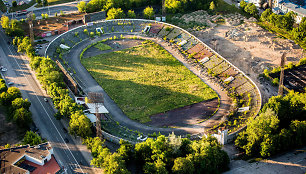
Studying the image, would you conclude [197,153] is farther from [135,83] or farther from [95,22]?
[95,22]

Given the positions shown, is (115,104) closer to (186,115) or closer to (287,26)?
(186,115)

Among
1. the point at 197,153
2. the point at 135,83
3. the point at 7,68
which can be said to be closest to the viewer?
the point at 197,153

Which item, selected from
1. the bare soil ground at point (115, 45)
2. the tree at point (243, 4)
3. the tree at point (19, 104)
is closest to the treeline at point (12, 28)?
the bare soil ground at point (115, 45)

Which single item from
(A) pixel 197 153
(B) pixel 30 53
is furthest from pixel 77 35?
(A) pixel 197 153

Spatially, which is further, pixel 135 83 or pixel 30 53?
pixel 30 53

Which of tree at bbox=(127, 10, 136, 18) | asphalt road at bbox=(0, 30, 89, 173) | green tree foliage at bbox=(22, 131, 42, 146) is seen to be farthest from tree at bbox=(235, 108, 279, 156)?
tree at bbox=(127, 10, 136, 18)

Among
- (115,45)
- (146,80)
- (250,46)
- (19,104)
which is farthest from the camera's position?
(115,45)

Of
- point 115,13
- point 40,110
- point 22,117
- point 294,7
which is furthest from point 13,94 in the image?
point 294,7
